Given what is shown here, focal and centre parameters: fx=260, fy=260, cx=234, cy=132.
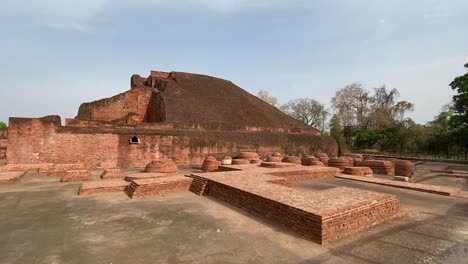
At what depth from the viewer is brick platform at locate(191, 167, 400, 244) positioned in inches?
141

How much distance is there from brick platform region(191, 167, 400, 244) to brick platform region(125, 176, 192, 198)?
62.2 inches

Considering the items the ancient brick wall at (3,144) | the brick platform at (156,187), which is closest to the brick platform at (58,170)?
the brick platform at (156,187)

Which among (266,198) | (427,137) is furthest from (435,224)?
(427,137)

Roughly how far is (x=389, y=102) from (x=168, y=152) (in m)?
30.3

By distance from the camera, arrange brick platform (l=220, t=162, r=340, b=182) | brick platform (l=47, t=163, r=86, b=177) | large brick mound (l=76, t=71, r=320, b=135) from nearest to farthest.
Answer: brick platform (l=220, t=162, r=340, b=182) < brick platform (l=47, t=163, r=86, b=177) < large brick mound (l=76, t=71, r=320, b=135)

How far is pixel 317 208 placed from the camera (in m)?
3.83

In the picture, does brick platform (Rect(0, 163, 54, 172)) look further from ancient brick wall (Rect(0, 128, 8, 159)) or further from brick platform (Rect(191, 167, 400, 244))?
ancient brick wall (Rect(0, 128, 8, 159))

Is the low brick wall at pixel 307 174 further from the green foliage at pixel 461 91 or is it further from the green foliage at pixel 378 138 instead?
the green foliage at pixel 378 138

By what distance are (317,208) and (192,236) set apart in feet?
6.08

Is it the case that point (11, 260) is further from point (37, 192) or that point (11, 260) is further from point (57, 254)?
point (37, 192)

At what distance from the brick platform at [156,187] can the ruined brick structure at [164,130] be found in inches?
253

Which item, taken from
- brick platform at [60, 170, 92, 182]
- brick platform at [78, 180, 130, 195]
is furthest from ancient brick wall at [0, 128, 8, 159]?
brick platform at [78, 180, 130, 195]

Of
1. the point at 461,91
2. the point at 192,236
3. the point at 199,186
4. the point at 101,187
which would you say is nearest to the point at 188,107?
the point at 101,187

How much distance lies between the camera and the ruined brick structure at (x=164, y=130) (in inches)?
436
